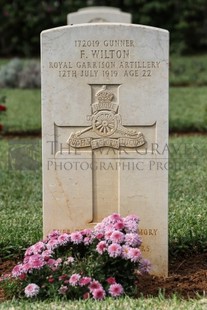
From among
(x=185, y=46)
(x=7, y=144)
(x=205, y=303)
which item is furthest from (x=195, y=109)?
(x=185, y=46)

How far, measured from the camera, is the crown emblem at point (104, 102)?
4.60m

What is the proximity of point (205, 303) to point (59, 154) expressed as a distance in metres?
1.50

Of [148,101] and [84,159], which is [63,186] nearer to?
[84,159]

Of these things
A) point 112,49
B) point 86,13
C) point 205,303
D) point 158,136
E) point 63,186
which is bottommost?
point 205,303

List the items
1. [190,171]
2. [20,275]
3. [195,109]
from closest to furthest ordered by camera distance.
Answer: [20,275]
[190,171]
[195,109]

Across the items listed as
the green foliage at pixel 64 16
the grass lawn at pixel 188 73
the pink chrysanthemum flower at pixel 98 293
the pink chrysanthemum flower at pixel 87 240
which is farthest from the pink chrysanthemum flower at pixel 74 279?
the green foliage at pixel 64 16

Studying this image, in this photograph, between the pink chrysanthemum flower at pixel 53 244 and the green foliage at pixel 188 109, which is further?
the green foliage at pixel 188 109

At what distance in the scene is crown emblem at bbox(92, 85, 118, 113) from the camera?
15.1 ft

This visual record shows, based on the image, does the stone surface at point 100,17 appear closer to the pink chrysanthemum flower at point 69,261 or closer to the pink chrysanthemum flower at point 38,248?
the pink chrysanthemum flower at point 38,248

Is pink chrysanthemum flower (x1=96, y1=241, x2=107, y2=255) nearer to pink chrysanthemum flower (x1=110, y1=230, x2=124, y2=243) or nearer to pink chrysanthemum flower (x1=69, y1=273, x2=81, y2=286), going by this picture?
pink chrysanthemum flower (x1=110, y1=230, x2=124, y2=243)

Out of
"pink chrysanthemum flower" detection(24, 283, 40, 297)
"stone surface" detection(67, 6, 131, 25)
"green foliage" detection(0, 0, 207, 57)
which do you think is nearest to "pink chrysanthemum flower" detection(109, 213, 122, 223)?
"pink chrysanthemum flower" detection(24, 283, 40, 297)

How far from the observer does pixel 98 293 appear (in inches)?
154

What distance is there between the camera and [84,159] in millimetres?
4684

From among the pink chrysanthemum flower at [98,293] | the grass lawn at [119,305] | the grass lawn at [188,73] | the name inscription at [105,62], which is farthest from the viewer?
the grass lawn at [188,73]
